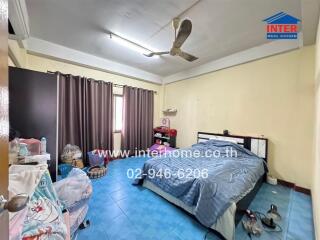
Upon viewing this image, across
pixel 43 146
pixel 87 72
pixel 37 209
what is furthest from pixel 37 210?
pixel 87 72

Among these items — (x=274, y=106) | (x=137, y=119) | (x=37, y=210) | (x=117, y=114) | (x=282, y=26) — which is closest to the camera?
(x=37, y=210)

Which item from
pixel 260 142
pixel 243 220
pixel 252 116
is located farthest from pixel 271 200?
pixel 252 116

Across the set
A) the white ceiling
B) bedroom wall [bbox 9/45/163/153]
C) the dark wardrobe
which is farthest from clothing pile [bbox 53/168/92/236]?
bedroom wall [bbox 9/45/163/153]

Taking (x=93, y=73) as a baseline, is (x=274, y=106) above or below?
below

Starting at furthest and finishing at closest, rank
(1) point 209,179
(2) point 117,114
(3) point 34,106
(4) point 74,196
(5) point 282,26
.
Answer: (2) point 117,114, (5) point 282,26, (3) point 34,106, (1) point 209,179, (4) point 74,196

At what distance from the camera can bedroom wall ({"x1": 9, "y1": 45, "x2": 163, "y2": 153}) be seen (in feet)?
10.2

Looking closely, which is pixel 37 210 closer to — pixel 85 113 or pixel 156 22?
pixel 156 22

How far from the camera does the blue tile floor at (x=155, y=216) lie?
5.50ft

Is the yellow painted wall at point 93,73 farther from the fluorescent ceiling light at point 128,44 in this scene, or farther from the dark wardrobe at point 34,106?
the dark wardrobe at point 34,106

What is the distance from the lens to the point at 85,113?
3711 millimetres

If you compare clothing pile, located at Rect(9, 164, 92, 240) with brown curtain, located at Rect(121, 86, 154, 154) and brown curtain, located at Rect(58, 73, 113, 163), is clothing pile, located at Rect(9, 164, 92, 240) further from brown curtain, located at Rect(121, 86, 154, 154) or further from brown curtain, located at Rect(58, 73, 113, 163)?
brown curtain, located at Rect(121, 86, 154, 154)

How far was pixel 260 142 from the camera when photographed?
312 centimetres

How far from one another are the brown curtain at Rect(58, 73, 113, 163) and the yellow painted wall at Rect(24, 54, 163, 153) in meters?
0.20

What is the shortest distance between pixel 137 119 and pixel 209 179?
3.27 m
